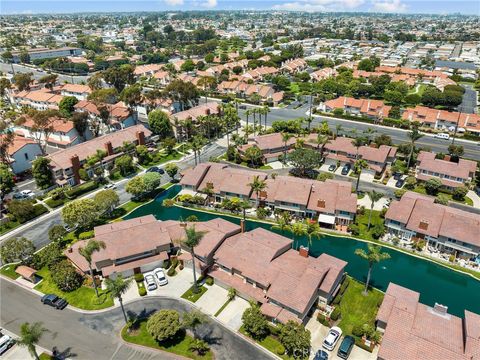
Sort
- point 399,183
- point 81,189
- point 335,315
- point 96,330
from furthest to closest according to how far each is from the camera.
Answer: point 399,183, point 81,189, point 335,315, point 96,330

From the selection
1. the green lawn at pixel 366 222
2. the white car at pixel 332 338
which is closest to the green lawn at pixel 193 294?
the white car at pixel 332 338

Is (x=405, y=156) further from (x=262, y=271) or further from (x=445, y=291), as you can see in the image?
(x=262, y=271)

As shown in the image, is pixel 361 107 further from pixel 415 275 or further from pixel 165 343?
pixel 165 343

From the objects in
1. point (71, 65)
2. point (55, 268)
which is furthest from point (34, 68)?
point (55, 268)

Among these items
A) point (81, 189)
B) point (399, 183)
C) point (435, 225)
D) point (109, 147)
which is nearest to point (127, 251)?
point (81, 189)

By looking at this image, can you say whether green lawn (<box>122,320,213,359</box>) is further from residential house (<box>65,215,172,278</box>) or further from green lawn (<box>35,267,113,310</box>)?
residential house (<box>65,215,172,278</box>)

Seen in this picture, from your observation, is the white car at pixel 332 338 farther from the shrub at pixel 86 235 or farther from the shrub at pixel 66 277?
the shrub at pixel 86 235
